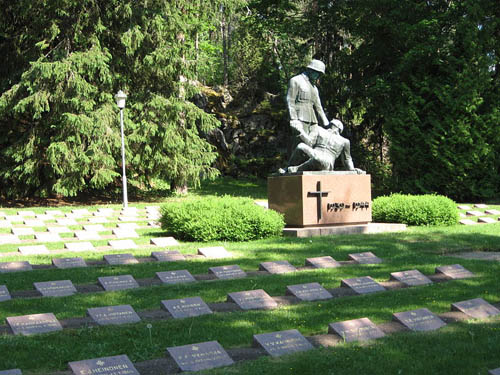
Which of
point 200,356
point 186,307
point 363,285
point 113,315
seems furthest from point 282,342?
point 363,285

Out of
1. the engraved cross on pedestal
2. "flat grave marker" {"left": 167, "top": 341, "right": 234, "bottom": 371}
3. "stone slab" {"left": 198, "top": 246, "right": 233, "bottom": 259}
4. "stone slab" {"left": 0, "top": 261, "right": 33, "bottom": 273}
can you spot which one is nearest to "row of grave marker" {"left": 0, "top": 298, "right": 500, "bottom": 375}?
"flat grave marker" {"left": 167, "top": 341, "right": 234, "bottom": 371}

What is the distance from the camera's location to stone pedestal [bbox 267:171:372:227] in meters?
11.9

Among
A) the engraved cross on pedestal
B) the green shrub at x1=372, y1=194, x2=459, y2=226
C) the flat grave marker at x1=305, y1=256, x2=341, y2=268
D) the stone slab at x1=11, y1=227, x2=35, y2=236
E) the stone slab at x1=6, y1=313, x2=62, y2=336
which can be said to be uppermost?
the engraved cross on pedestal

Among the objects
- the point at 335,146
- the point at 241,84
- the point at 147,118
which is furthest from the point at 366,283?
the point at 241,84

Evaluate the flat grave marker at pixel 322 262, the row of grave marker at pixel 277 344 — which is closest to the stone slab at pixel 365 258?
the flat grave marker at pixel 322 262

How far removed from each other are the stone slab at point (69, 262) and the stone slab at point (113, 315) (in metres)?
2.75

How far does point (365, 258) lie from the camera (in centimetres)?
875

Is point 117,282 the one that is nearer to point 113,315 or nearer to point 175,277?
point 175,277

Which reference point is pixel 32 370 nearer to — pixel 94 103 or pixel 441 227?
pixel 441 227

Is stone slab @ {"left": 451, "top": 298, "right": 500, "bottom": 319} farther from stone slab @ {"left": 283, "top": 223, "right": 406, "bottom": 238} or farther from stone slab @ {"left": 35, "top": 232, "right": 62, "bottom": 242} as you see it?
A: stone slab @ {"left": 35, "top": 232, "right": 62, "bottom": 242}

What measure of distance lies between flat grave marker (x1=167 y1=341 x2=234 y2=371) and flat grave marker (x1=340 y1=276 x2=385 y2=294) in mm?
2762

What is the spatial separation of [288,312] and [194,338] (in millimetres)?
1259

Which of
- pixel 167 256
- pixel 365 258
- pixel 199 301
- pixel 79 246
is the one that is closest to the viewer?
pixel 199 301

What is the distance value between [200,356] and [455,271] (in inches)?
184
